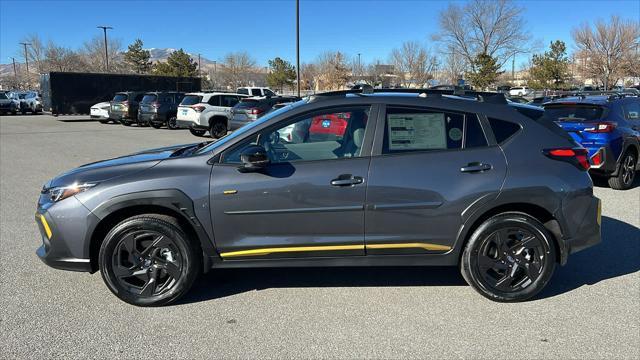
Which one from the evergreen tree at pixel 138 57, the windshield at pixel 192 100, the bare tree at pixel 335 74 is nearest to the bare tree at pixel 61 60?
the evergreen tree at pixel 138 57

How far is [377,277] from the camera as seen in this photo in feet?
14.4

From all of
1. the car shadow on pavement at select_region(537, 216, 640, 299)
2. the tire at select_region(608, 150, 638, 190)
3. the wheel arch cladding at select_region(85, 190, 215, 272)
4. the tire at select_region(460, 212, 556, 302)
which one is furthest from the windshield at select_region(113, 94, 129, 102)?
the tire at select_region(460, 212, 556, 302)

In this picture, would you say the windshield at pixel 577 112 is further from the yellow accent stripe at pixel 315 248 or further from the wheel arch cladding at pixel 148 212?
the wheel arch cladding at pixel 148 212

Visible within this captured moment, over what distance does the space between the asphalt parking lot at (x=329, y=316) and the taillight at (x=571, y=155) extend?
42.1 inches

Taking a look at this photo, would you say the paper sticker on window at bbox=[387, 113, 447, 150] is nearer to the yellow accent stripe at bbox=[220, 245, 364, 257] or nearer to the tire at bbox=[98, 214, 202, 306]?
the yellow accent stripe at bbox=[220, 245, 364, 257]

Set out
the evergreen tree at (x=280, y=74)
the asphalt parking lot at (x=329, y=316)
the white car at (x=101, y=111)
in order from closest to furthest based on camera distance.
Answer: the asphalt parking lot at (x=329, y=316), the white car at (x=101, y=111), the evergreen tree at (x=280, y=74)

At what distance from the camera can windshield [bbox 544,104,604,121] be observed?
8031 mm

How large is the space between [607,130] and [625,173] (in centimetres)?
95

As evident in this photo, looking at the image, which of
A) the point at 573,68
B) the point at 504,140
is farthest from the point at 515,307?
the point at 573,68

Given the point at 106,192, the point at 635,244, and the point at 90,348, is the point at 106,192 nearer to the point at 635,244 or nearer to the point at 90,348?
the point at 90,348

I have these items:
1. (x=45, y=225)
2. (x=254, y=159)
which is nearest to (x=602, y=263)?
(x=254, y=159)

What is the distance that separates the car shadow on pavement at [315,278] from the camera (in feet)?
13.7

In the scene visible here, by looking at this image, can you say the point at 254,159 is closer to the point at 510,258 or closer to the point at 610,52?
the point at 510,258

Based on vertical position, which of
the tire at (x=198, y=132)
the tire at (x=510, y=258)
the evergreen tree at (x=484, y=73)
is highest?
the evergreen tree at (x=484, y=73)
